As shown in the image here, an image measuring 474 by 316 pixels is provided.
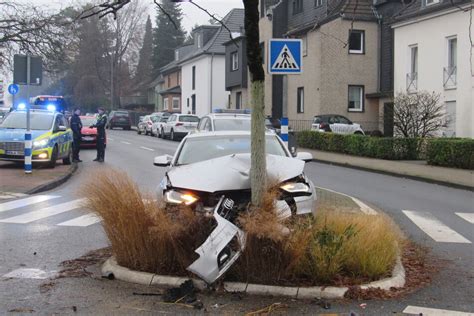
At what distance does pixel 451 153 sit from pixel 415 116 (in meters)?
A: 5.18

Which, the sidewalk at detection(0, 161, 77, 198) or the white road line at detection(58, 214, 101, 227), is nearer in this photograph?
the white road line at detection(58, 214, 101, 227)

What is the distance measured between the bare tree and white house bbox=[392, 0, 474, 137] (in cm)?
217

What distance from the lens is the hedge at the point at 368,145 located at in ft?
73.6

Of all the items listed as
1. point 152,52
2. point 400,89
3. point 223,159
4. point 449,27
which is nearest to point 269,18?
point 400,89

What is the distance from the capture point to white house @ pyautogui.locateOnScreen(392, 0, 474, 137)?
2594 centimetres

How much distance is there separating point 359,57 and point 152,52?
64316 millimetres

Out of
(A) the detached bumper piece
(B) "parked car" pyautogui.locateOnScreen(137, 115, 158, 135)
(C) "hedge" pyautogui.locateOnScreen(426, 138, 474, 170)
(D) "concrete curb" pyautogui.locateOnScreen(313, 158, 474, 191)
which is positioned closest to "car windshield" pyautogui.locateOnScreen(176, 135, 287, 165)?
(A) the detached bumper piece

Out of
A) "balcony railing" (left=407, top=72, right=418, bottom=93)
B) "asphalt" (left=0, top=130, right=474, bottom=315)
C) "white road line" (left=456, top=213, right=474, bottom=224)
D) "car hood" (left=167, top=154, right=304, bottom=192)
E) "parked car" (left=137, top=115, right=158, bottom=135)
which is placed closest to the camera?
"asphalt" (left=0, top=130, right=474, bottom=315)

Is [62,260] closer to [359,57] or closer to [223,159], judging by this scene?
[223,159]

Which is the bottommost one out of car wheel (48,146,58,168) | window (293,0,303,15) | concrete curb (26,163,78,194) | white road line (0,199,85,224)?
white road line (0,199,85,224)

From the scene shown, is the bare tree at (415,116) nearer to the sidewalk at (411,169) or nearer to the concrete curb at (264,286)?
the sidewalk at (411,169)

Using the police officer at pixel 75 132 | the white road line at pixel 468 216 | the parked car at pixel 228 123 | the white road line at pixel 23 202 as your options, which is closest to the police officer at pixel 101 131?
the police officer at pixel 75 132

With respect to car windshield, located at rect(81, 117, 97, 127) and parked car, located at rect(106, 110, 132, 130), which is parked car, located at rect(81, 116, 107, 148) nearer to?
car windshield, located at rect(81, 117, 97, 127)

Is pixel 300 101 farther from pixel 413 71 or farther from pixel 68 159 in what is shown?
pixel 68 159
